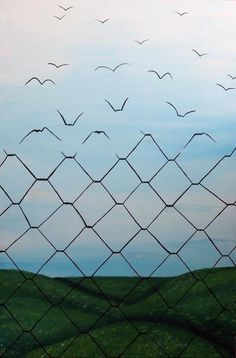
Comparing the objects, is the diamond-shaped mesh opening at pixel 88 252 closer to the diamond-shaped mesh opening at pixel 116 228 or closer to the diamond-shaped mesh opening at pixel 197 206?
the diamond-shaped mesh opening at pixel 116 228

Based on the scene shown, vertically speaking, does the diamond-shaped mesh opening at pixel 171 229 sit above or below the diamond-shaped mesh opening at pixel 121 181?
below

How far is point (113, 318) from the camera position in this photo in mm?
2467

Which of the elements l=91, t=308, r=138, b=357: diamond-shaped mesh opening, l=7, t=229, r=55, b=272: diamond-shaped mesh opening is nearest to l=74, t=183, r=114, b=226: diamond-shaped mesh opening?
l=7, t=229, r=55, b=272: diamond-shaped mesh opening

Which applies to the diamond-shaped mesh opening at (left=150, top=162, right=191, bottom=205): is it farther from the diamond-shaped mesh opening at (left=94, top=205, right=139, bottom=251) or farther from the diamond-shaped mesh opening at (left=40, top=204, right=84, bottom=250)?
the diamond-shaped mesh opening at (left=40, top=204, right=84, bottom=250)

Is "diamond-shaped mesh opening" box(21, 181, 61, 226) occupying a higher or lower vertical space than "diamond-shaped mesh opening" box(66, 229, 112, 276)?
higher

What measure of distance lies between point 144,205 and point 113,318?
27cm

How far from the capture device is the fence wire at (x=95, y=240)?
8.07ft

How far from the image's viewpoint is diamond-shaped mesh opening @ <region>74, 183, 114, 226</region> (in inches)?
97.3

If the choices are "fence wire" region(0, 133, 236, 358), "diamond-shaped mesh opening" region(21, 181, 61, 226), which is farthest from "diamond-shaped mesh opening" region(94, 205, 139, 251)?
"diamond-shaped mesh opening" region(21, 181, 61, 226)

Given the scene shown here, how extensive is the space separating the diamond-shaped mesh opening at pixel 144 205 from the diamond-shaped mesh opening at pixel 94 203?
0.05 meters

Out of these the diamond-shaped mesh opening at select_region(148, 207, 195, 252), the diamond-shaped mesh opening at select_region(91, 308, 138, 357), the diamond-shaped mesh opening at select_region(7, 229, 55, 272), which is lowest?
the diamond-shaped mesh opening at select_region(91, 308, 138, 357)

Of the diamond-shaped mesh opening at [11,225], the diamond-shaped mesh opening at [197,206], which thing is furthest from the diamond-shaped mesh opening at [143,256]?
the diamond-shaped mesh opening at [11,225]

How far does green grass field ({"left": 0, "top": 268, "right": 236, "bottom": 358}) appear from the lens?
2.46m

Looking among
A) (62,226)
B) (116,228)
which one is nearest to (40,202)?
(62,226)
